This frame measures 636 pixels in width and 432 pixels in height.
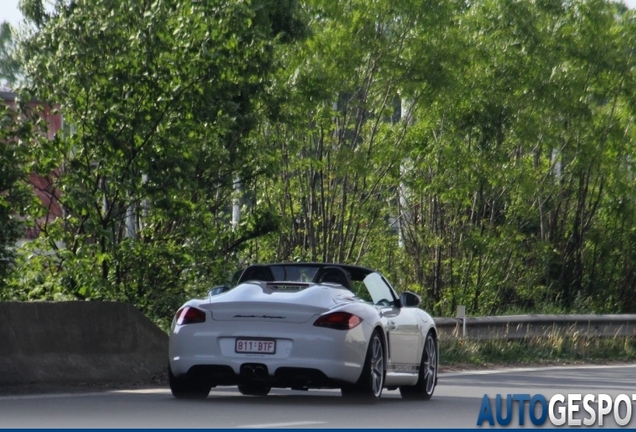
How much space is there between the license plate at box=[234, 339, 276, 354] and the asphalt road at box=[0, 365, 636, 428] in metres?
0.46

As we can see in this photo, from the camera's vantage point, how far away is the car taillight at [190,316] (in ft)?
42.4

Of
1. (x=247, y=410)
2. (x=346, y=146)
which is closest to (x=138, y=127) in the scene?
(x=247, y=410)

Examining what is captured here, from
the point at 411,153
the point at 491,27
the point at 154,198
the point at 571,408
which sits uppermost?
the point at 491,27

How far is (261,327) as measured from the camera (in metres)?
12.7

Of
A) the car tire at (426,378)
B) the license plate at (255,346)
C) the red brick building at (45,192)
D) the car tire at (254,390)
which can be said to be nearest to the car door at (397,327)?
the car tire at (426,378)

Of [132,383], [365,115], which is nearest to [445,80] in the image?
[365,115]

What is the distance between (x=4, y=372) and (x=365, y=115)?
16146 millimetres

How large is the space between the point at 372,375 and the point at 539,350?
11547 millimetres

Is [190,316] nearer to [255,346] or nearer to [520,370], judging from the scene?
[255,346]

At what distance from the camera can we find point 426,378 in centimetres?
1462

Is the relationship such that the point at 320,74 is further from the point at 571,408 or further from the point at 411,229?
the point at 571,408

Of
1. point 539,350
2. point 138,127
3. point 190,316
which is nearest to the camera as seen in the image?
point 190,316

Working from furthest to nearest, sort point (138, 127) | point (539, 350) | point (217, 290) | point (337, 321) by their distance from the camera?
point (539, 350)
point (138, 127)
point (217, 290)
point (337, 321)

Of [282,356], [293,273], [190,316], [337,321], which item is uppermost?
[293,273]
